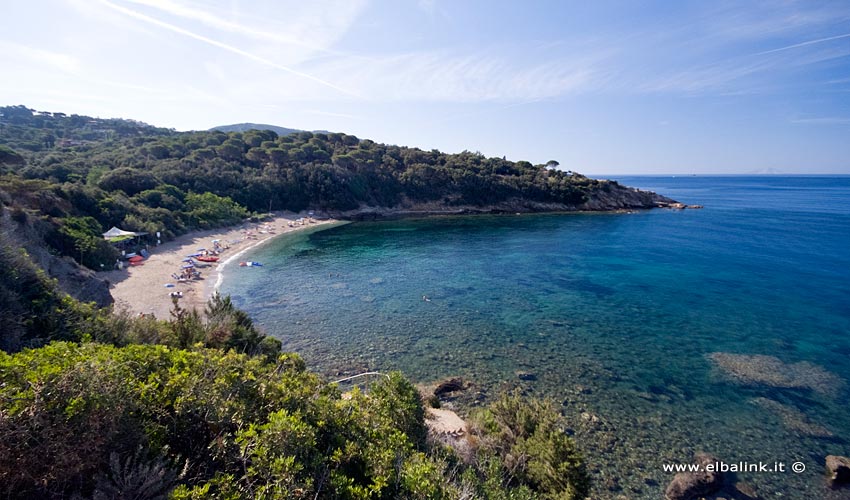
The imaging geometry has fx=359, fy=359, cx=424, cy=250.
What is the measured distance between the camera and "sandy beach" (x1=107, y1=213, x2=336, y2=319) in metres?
22.0

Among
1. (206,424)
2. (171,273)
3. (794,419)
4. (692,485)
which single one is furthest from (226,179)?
(794,419)

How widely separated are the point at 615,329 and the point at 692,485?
36.5 feet

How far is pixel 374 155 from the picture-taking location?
262 ft

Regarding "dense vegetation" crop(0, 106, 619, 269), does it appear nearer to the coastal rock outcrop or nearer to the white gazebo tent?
the white gazebo tent

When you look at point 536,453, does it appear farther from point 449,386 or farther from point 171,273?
point 171,273

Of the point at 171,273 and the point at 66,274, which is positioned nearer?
the point at 66,274

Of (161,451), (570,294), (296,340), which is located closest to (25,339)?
(161,451)

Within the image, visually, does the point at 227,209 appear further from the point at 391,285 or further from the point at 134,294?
the point at 391,285

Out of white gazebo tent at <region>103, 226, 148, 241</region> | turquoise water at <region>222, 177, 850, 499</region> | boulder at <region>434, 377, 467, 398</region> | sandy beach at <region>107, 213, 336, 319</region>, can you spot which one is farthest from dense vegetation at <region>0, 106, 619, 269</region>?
boulder at <region>434, 377, 467, 398</region>

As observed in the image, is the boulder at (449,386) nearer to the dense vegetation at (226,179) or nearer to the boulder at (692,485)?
the boulder at (692,485)

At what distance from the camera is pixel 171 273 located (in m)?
28.2

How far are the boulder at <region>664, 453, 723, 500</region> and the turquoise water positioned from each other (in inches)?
13.4

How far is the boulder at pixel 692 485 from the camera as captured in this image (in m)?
10.0

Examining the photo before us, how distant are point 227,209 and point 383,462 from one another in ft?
171
